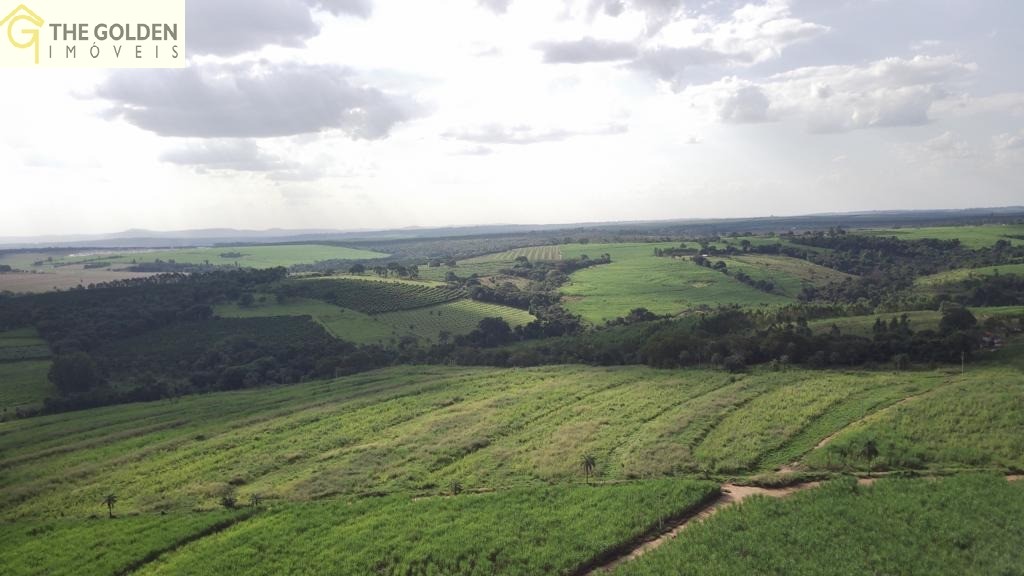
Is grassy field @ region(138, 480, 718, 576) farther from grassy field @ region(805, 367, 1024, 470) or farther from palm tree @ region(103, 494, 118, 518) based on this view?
grassy field @ region(805, 367, 1024, 470)

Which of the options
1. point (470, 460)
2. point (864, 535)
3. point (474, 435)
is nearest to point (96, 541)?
point (470, 460)

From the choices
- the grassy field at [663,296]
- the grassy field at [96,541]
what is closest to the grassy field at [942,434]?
the grassy field at [96,541]

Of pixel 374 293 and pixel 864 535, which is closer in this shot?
pixel 864 535

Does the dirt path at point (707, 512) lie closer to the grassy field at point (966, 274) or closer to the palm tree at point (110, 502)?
the palm tree at point (110, 502)

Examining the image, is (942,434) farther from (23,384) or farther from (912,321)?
(23,384)

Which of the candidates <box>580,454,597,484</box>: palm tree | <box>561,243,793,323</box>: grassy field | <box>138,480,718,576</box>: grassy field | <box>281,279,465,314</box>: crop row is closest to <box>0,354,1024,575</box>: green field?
<box>138,480,718,576</box>: grassy field

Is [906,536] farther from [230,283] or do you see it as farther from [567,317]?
[230,283]

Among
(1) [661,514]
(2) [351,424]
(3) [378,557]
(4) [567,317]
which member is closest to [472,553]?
(3) [378,557]
